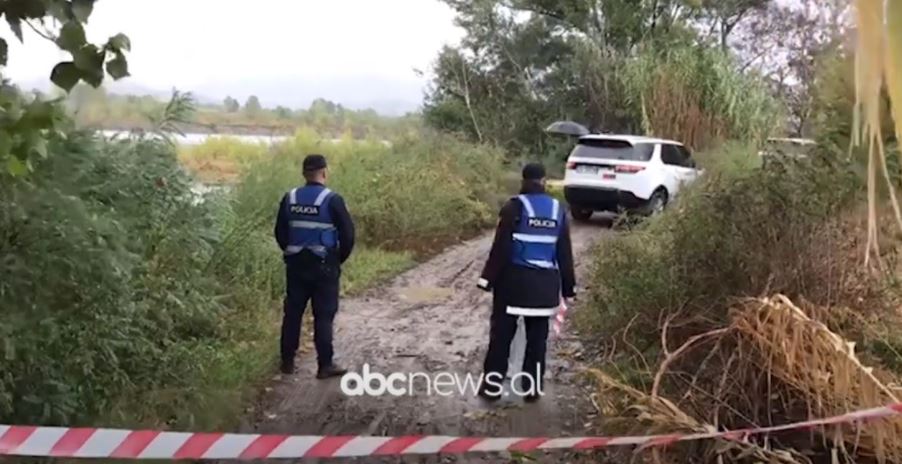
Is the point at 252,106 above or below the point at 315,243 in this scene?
above

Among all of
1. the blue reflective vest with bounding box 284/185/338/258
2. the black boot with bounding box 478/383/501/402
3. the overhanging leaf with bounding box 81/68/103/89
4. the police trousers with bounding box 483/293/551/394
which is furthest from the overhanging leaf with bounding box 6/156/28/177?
the black boot with bounding box 478/383/501/402

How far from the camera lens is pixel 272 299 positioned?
6957 millimetres

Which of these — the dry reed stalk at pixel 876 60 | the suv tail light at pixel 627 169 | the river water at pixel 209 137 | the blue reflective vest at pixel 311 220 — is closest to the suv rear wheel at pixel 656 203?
the suv tail light at pixel 627 169

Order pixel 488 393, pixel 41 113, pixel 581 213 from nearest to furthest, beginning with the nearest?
pixel 41 113 → pixel 488 393 → pixel 581 213

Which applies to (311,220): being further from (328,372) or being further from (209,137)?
(328,372)

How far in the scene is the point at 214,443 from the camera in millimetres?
3529

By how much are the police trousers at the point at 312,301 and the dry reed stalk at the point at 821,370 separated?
2624 millimetres

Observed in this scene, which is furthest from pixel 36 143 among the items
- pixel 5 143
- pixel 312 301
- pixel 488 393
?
pixel 488 393

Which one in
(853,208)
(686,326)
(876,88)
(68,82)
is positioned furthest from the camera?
(686,326)

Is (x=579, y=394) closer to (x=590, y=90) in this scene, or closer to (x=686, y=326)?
(x=686, y=326)

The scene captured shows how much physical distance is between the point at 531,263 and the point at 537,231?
190mm

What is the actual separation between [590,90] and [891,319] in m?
A: 3.92

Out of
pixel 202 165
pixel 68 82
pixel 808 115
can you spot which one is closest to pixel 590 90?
pixel 808 115

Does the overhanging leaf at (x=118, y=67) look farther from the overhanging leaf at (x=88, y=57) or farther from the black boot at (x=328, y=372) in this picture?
the black boot at (x=328, y=372)
